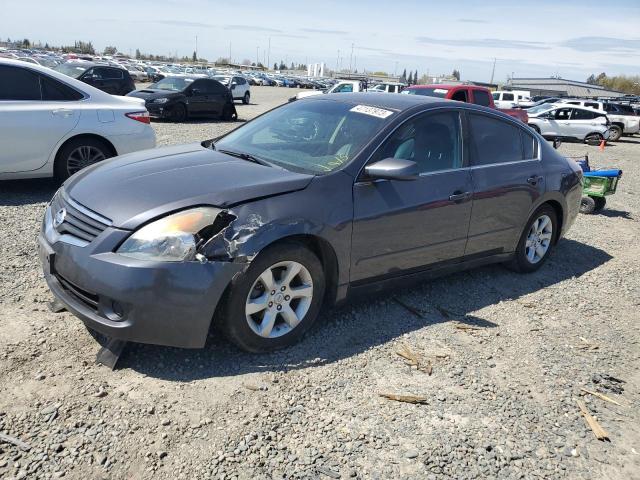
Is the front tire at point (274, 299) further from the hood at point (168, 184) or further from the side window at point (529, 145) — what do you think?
the side window at point (529, 145)

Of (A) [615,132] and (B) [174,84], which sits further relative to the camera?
(A) [615,132]

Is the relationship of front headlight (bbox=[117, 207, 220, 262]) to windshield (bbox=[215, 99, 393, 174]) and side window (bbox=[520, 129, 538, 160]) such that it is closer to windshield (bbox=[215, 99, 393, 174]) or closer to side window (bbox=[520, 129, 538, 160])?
windshield (bbox=[215, 99, 393, 174])

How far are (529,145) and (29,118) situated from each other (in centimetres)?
554

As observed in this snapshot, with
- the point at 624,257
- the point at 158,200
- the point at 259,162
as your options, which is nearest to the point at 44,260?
the point at 158,200

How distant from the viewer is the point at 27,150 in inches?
251

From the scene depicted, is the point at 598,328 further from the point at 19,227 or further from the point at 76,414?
the point at 19,227

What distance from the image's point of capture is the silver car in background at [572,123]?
72.1 feet

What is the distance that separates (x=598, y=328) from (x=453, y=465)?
2400 millimetres

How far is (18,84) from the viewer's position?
6430mm

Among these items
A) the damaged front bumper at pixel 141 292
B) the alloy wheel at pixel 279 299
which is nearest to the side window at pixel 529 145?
the alloy wheel at pixel 279 299

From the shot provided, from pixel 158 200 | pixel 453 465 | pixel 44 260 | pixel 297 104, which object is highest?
pixel 297 104

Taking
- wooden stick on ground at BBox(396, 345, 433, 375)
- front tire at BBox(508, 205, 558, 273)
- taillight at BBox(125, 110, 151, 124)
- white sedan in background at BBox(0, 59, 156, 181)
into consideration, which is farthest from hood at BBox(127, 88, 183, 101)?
wooden stick on ground at BBox(396, 345, 433, 375)

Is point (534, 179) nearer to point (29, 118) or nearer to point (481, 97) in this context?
point (29, 118)

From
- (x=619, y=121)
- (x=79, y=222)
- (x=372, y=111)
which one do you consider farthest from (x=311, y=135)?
(x=619, y=121)
